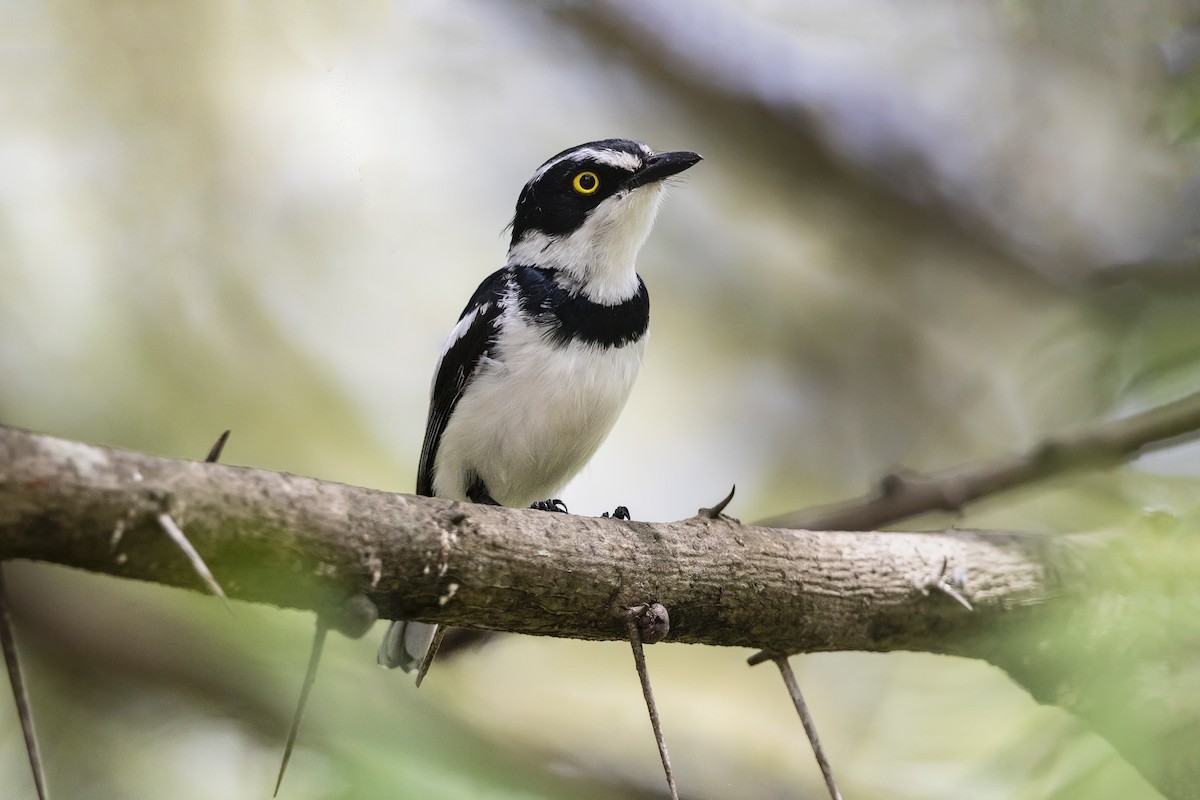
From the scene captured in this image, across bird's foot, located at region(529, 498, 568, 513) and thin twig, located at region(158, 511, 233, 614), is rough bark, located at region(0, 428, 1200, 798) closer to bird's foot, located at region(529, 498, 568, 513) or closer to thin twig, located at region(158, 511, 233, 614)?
thin twig, located at region(158, 511, 233, 614)

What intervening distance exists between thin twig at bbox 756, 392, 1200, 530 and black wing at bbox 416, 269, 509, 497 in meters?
1.51

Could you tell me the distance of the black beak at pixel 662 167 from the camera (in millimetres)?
5164

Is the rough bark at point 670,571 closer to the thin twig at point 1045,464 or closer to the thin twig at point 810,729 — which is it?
the thin twig at point 810,729

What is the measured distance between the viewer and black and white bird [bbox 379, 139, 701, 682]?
4.74 meters

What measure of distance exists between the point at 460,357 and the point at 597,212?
0.96 meters

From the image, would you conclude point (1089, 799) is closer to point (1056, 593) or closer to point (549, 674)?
point (1056, 593)

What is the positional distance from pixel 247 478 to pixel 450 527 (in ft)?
1.88

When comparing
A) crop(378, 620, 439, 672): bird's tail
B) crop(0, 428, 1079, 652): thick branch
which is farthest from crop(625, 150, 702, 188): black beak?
crop(378, 620, 439, 672): bird's tail

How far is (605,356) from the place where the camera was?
4793 millimetres

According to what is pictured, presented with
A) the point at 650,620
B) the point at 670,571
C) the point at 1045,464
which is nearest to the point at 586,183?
the point at 1045,464

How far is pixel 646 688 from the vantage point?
2.68m

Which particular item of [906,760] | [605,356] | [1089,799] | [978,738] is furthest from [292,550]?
[906,760]

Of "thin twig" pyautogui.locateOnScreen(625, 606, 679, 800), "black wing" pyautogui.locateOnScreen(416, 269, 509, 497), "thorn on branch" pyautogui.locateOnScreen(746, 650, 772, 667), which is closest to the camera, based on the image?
"thin twig" pyautogui.locateOnScreen(625, 606, 679, 800)

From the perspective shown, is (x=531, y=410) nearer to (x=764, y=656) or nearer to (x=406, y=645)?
(x=406, y=645)
